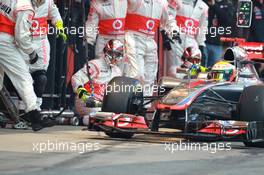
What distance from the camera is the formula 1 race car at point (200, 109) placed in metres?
9.38

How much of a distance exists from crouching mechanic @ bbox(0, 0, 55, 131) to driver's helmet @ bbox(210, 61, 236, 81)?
2.22 meters

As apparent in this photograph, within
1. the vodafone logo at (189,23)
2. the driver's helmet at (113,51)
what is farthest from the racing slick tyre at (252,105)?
the vodafone logo at (189,23)

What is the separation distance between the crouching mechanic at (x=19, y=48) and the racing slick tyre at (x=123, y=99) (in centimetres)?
81

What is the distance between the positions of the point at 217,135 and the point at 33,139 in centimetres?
217

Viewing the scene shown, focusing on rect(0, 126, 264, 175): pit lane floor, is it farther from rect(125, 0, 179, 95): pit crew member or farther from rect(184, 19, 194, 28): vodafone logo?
rect(184, 19, 194, 28): vodafone logo

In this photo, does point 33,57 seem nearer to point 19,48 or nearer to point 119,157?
point 19,48

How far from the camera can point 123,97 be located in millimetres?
10305

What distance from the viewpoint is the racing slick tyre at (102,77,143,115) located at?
10.3 meters

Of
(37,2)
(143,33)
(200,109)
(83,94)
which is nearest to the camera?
(200,109)

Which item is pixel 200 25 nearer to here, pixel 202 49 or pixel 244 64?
pixel 202 49

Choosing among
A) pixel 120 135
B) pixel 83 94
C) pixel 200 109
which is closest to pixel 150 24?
pixel 83 94

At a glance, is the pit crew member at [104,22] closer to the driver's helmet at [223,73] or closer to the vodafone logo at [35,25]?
the vodafone logo at [35,25]

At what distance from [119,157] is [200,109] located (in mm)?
2130

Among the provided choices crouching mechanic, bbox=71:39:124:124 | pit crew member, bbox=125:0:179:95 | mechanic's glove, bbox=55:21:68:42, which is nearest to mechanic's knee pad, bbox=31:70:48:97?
mechanic's glove, bbox=55:21:68:42
